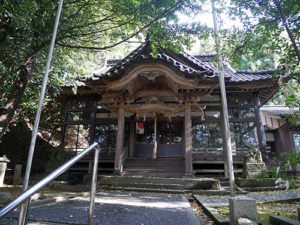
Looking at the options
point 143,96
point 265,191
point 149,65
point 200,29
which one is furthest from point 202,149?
point 200,29

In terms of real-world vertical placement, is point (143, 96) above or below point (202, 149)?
above

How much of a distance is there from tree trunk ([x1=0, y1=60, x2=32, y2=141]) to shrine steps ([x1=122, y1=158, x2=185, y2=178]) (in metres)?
5.09

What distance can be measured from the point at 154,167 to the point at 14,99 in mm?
6523

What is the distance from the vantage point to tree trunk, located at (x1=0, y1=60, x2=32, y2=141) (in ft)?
14.5

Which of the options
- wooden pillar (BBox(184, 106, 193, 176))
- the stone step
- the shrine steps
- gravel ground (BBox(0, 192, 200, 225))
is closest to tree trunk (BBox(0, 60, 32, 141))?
gravel ground (BBox(0, 192, 200, 225))

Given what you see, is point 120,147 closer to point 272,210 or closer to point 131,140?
point 131,140

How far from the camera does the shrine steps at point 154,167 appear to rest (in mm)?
8266

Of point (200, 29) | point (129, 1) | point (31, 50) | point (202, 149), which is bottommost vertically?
point (202, 149)

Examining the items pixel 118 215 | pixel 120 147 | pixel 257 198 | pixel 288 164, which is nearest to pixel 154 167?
pixel 120 147

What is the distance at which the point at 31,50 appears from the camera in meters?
5.08

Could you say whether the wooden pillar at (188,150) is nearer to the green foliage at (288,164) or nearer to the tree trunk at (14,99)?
the green foliage at (288,164)

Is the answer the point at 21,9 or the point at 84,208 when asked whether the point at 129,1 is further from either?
the point at 84,208

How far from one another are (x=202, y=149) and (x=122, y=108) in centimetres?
479

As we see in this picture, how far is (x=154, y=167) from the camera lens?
9219 mm
